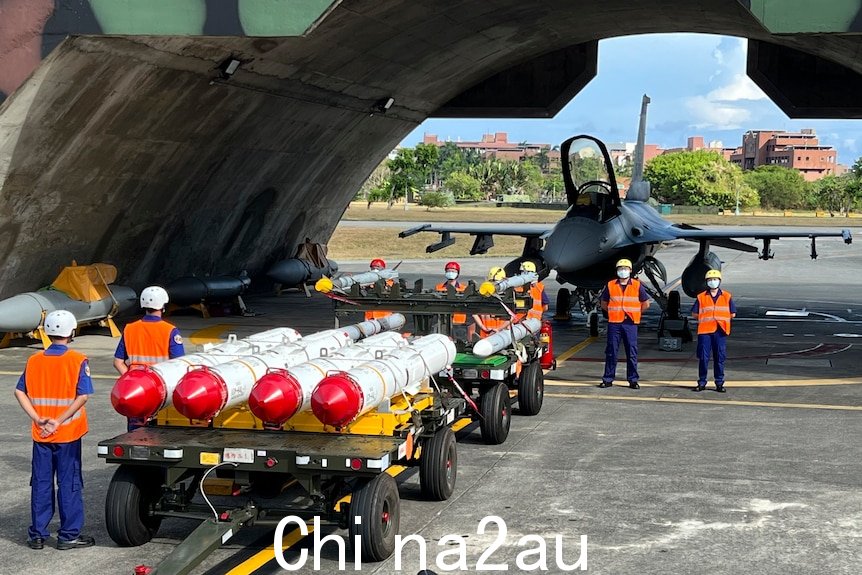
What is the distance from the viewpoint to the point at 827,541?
8.91 metres

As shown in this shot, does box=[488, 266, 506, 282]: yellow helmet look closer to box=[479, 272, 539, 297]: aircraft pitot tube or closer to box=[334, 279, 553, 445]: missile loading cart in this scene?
box=[479, 272, 539, 297]: aircraft pitot tube

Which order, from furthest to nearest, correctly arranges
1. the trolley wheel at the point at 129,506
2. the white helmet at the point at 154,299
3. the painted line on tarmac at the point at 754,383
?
the painted line on tarmac at the point at 754,383, the white helmet at the point at 154,299, the trolley wheel at the point at 129,506

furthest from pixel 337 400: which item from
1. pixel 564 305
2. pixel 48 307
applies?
pixel 564 305

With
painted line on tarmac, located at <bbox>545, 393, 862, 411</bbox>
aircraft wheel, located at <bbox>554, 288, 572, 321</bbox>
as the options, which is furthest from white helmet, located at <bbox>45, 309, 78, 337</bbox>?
aircraft wheel, located at <bbox>554, 288, 572, 321</bbox>

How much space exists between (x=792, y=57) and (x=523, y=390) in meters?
18.1

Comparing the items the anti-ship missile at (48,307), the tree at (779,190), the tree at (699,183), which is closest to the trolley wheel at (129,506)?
the anti-ship missile at (48,307)

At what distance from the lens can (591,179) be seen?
22.2 meters

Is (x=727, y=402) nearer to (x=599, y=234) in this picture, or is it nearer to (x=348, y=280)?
(x=348, y=280)

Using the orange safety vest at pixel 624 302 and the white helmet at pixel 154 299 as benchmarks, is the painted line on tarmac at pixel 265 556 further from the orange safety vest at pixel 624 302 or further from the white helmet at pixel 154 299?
the orange safety vest at pixel 624 302

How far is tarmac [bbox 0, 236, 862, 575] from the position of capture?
27.9ft

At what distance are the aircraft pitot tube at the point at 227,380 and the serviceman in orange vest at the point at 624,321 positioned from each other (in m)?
7.83

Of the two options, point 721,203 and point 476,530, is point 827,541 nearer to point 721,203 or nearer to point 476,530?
point 476,530

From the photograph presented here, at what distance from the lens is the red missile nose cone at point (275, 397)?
321 inches

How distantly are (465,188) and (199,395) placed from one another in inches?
6355
